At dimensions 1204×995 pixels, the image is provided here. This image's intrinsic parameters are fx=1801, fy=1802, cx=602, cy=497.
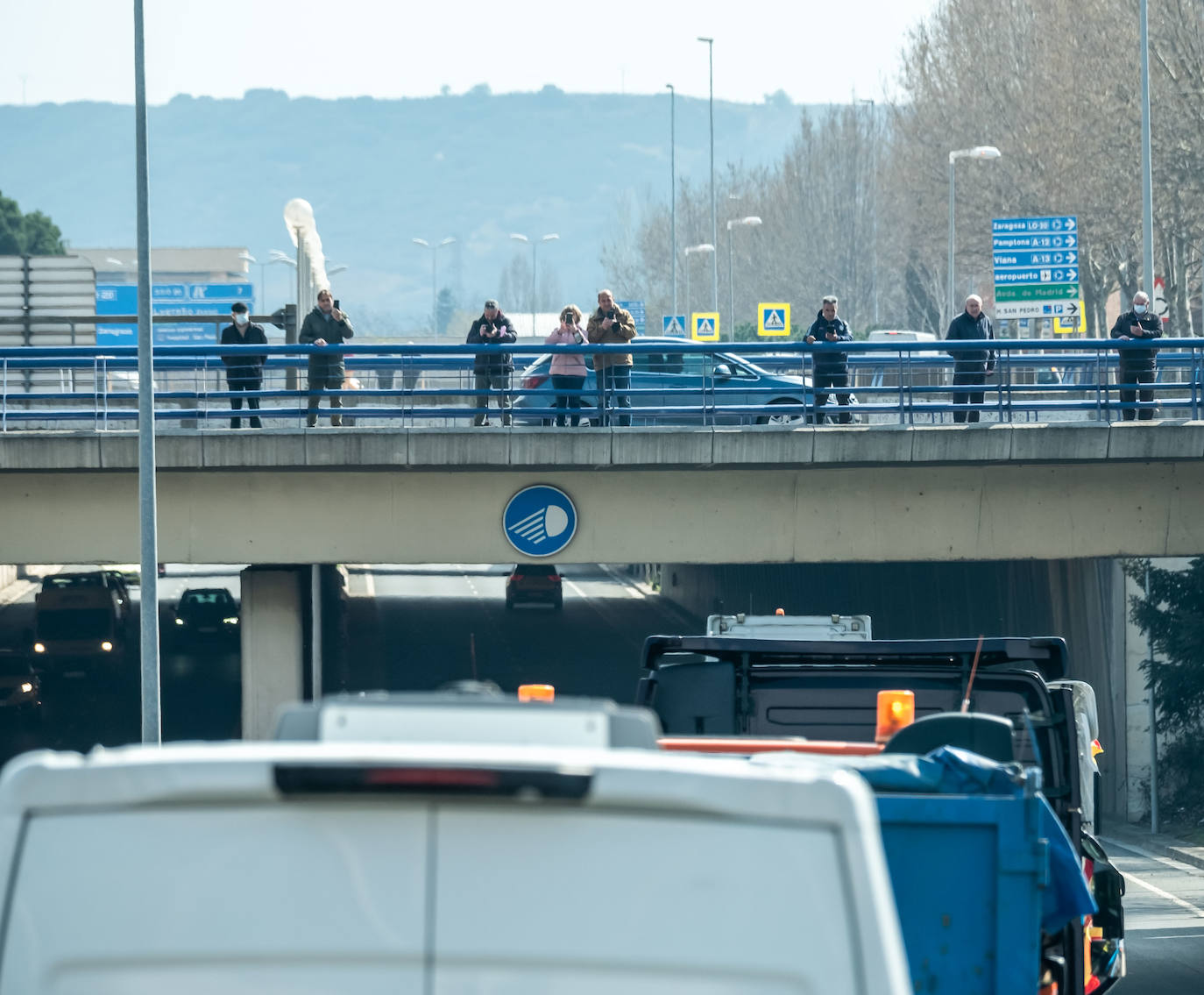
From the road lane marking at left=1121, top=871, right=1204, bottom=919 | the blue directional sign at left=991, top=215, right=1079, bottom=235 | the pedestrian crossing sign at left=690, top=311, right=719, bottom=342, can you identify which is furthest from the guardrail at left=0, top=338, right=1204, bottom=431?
the pedestrian crossing sign at left=690, top=311, right=719, bottom=342

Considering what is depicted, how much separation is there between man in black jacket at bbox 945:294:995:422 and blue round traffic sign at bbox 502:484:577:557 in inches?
196

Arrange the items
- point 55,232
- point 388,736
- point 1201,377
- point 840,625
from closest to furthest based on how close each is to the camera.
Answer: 1. point 388,736
2. point 840,625
3. point 1201,377
4. point 55,232

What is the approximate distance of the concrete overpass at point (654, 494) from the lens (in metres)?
21.1

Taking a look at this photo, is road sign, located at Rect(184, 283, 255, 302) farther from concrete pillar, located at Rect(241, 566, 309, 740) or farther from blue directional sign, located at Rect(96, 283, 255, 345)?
concrete pillar, located at Rect(241, 566, 309, 740)

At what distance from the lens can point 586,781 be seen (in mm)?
2557

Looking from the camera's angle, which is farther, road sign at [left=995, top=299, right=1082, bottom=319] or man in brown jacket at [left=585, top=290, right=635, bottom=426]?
road sign at [left=995, top=299, right=1082, bottom=319]

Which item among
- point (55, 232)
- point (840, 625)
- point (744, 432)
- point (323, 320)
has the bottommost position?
point (840, 625)

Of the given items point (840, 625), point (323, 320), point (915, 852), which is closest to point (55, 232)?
point (323, 320)

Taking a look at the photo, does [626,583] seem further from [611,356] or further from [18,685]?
[611,356]

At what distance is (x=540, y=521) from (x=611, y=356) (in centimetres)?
219

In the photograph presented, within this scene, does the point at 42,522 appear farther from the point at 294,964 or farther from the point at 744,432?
the point at 294,964

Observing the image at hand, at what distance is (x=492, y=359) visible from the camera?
22.9 meters

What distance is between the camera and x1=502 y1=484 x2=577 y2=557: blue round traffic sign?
2191 centimetres

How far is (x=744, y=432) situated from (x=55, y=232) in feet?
277
